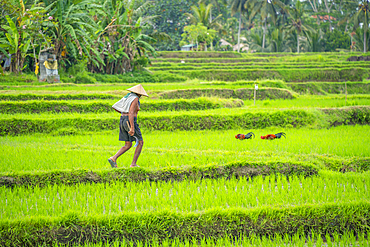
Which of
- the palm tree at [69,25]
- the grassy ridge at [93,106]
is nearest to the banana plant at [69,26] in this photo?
the palm tree at [69,25]

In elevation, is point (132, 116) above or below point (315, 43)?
below

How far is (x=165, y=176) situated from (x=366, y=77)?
15.4 m

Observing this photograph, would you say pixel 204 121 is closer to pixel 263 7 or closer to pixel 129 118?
pixel 129 118

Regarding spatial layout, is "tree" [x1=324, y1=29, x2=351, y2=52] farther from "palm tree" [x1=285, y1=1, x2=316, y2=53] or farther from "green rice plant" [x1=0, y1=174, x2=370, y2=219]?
"green rice plant" [x1=0, y1=174, x2=370, y2=219]

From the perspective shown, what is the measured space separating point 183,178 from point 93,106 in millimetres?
4522

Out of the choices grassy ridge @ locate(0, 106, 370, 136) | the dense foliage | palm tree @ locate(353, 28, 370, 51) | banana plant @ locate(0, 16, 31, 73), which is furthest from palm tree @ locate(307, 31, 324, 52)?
banana plant @ locate(0, 16, 31, 73)

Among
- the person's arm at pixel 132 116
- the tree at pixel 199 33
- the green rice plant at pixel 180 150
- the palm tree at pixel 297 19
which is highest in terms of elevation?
the palm tree at pixel 297 19

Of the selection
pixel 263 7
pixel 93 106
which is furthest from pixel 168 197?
pixel 263 7

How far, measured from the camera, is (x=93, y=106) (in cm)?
802

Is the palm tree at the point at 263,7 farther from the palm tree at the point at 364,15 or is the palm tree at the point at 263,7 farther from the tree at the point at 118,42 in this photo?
the tree at the point at 118,42

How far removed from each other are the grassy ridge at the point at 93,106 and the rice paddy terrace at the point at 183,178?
2cm

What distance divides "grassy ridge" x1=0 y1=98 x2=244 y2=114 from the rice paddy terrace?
0.07 ft

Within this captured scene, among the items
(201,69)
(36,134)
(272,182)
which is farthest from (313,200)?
(201,69)

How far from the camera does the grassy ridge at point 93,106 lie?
7.65 metres
